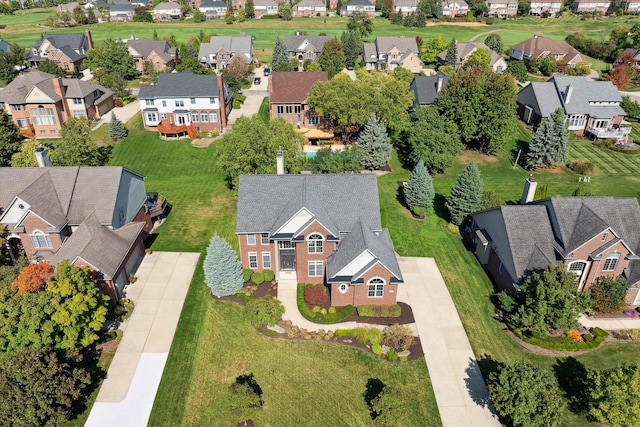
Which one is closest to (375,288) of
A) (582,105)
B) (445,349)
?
(445,349)

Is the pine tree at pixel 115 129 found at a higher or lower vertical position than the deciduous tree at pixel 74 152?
lower

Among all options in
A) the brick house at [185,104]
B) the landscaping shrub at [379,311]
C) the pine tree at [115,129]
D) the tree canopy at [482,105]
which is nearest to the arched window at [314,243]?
the landscaping shrub at [379,311]

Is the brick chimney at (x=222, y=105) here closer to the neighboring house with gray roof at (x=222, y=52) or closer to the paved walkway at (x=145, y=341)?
the paved walkway at (x=145, y=341)

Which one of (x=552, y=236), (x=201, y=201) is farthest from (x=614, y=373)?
(x=201, y=201)

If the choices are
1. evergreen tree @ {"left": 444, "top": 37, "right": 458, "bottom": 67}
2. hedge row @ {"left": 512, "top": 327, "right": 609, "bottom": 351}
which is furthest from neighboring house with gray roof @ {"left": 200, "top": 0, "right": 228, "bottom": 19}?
hedge row @ {"left": 512, "top": 327, "right": 609, "bottom": 351}

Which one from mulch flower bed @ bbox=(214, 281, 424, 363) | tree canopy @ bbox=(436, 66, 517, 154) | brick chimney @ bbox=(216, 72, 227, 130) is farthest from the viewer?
brick chimney @ bbox=(216, 72, 227, 130)

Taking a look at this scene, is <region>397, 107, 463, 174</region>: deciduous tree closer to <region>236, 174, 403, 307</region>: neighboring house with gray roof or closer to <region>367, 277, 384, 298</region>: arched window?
<region>236, 174, 403, 307</region>: neighboring house with gray roof

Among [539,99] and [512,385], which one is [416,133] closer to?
[539,99]
